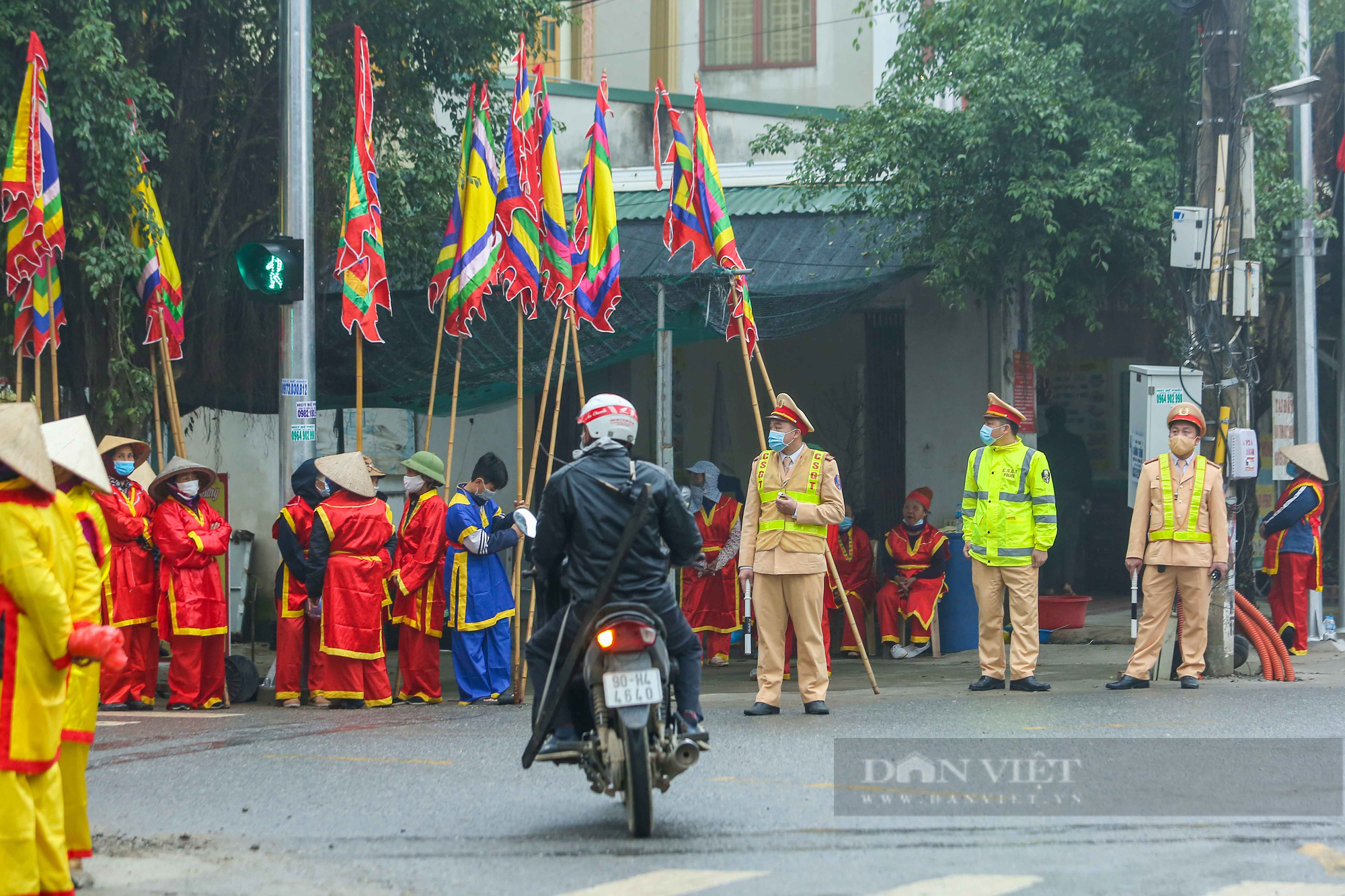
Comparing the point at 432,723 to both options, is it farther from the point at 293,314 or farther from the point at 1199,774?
the point at 1199,774

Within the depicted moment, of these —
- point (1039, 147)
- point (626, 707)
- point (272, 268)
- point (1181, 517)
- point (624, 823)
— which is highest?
point (1039, 147)

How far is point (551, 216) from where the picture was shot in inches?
476

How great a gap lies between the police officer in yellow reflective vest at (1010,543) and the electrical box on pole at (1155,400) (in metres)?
1.20

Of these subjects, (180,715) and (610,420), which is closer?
(610,420)

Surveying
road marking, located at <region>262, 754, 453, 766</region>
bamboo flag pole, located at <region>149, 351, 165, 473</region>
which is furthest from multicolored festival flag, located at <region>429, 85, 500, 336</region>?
road marking, located at <region>262, 754, 453, 766</region>

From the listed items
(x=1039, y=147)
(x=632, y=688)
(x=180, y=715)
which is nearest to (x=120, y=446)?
(x=180, y=715)

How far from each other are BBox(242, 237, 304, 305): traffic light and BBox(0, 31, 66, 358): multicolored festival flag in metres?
1.34

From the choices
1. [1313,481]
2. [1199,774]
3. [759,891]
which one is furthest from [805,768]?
[1313,481]

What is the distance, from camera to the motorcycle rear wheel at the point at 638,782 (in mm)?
6102

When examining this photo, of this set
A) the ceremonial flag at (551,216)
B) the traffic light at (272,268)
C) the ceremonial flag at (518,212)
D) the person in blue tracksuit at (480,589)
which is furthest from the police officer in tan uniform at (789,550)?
the traffic light at (272,268)

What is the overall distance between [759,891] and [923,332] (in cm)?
1129

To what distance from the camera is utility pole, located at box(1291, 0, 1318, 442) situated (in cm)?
1460

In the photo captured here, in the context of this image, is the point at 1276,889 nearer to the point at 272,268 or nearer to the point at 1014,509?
the point at 1014,509

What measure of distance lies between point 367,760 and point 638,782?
2.80 metres
